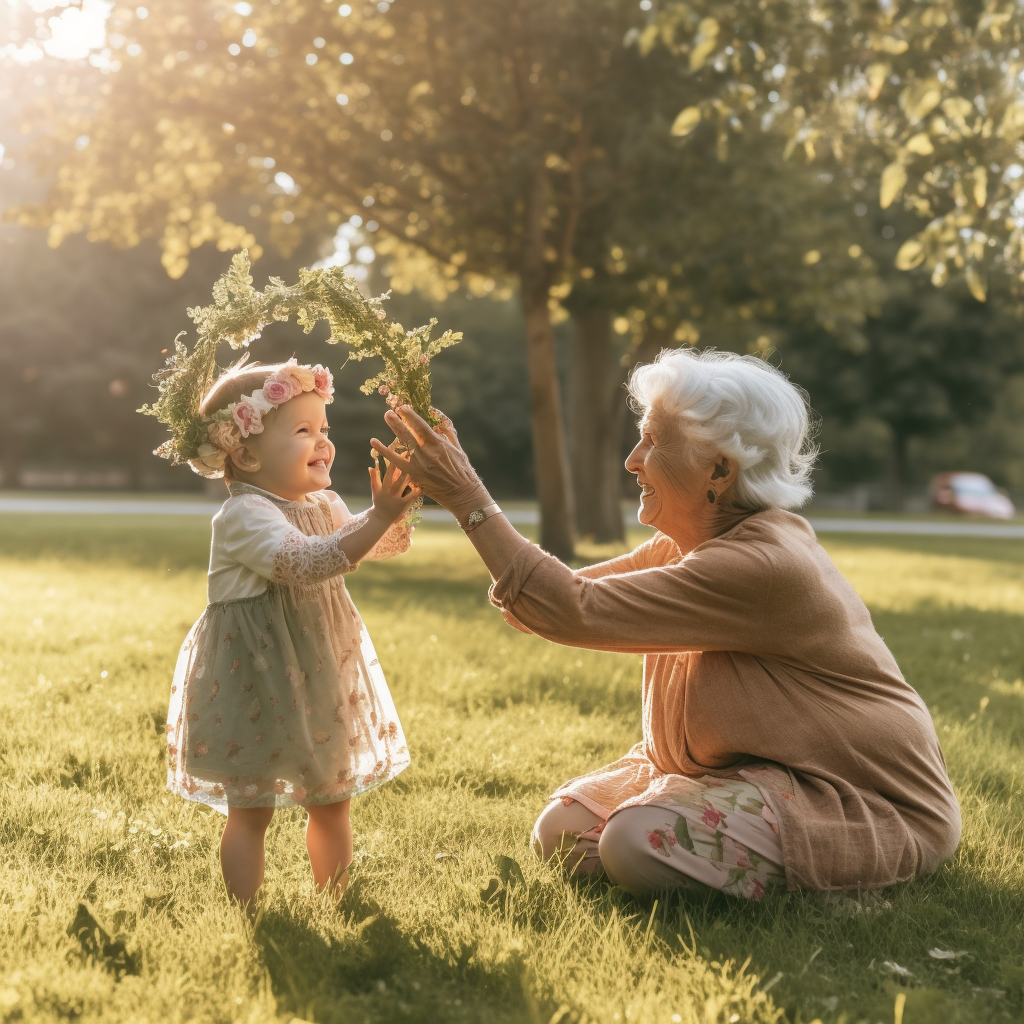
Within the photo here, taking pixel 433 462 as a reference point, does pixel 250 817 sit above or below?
below

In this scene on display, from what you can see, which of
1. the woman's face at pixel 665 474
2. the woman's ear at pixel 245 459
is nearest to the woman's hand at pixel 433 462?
the woman's ear at pixel 245 459

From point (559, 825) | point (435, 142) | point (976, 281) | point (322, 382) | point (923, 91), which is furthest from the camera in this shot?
point (435, 142)

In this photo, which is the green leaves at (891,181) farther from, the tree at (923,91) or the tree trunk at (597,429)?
the tree trunk at (597,429)

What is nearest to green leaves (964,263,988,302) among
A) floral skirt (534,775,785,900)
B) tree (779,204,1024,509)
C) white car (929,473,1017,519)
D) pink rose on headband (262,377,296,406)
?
floral skirt (534,775,785,900)

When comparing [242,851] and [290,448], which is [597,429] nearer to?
[290,448]

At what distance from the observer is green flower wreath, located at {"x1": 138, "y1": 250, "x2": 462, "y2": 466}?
3.28m

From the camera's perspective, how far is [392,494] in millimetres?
3111

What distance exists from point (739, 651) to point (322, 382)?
60.1 inches

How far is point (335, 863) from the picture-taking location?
3402mm

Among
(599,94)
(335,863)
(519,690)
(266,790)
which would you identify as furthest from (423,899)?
(599,94)

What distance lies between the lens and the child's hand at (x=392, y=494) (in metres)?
3.10

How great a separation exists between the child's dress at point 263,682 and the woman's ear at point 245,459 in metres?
0.05

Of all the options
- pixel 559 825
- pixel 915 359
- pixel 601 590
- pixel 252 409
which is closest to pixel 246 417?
pixel 252 409

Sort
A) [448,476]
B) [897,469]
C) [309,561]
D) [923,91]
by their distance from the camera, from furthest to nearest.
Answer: [897,469] → [923,91] → [448,476] → [309,561]
